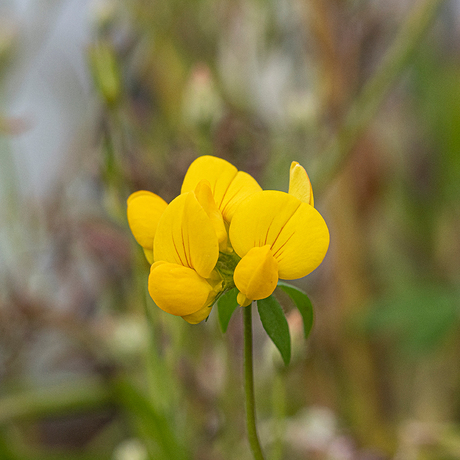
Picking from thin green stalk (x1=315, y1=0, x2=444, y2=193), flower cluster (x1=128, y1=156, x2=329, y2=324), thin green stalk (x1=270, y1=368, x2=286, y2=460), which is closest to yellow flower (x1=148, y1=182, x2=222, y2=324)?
flower cluster (x1=128, y1=156, x2=329, y2=324)

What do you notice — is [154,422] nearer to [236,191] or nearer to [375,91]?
[236,191]

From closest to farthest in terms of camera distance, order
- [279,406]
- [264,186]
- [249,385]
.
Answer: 1. [249,385]
2. [279,406]
3. [264,186]

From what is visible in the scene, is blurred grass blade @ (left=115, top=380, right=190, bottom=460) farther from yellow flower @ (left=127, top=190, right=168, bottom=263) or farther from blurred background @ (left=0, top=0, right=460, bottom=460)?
yellow flower @ (left=127, top=190, right=168, bottom=263)

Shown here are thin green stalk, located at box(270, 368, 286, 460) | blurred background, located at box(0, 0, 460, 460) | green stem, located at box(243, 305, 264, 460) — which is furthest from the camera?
blurred background, located at box(0, 0, 460, 460)

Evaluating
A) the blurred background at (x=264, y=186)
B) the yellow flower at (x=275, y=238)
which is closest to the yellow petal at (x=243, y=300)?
the yellow flower at (x=275, y=238)

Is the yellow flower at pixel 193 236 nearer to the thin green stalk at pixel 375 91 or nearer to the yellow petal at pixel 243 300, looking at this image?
the yellow petal at pixel 243 300

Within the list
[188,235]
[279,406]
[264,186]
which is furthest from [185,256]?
[264,186]
